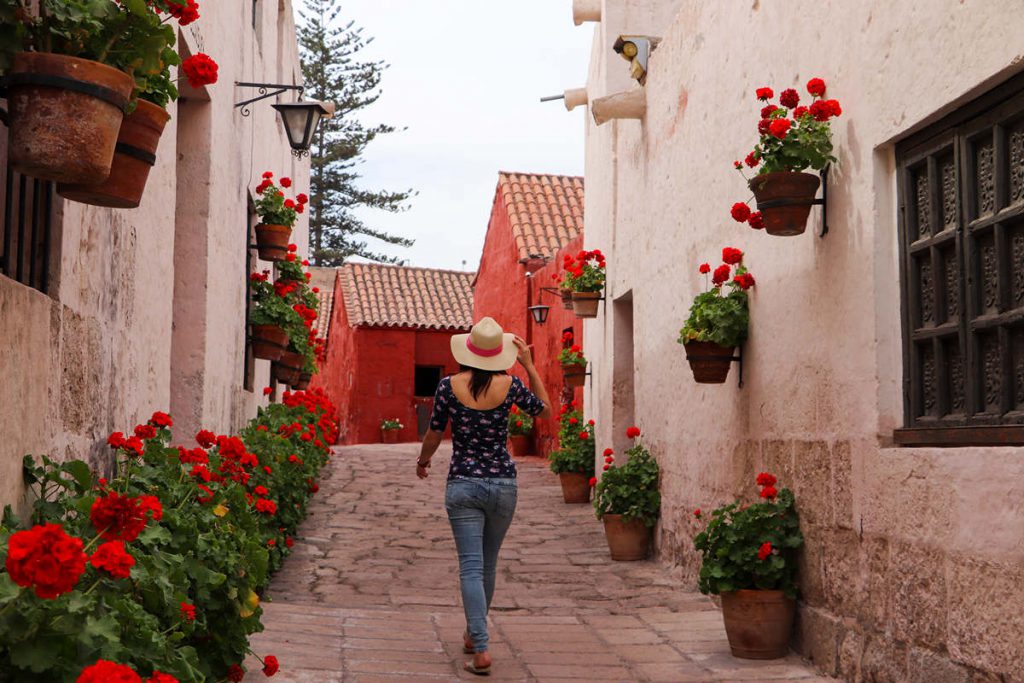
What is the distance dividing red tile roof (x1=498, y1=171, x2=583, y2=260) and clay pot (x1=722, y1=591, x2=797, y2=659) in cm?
1317

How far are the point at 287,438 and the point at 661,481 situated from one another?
9.66 feet

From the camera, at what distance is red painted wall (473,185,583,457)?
16.6 m

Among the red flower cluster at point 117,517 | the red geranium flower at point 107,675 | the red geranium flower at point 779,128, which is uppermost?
the red geranium flower at point 779,128

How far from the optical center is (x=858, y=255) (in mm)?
5184

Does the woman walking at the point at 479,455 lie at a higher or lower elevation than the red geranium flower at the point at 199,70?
lower

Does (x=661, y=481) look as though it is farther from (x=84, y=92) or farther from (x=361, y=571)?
(x=84, y=92)

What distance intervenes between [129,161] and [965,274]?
3061mm

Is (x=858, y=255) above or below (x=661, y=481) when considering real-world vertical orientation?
above

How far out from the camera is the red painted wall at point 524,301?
16578 mm

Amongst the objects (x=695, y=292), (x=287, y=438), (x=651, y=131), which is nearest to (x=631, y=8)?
(x=651, y=131)

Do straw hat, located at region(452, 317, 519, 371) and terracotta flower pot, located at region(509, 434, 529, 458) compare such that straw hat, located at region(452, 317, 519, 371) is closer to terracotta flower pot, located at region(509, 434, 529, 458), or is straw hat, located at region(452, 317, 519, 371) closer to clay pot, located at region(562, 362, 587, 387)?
clay pot, located at region(562, 362, 587, 387)

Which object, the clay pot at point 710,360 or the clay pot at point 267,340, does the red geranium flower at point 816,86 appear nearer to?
the clay pot at point 710,360

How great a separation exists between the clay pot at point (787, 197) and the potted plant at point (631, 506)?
381 centimetres

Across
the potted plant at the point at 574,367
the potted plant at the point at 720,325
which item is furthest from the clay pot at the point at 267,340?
the potted plant at the point at 574,367
